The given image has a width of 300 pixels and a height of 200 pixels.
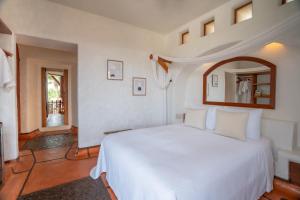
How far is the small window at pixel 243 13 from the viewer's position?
2486 millimetres

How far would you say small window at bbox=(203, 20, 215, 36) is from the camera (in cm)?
307

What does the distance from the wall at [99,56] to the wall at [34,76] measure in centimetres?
208

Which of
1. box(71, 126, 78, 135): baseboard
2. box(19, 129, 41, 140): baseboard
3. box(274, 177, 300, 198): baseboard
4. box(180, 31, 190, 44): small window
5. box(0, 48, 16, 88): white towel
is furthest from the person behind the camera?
box(71, 126, 78, 135): baseboard

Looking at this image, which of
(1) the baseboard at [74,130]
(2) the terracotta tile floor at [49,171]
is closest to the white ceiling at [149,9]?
(2) the terracotta tile floor at [49,171]

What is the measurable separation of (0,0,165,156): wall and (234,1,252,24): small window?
1.99 metres

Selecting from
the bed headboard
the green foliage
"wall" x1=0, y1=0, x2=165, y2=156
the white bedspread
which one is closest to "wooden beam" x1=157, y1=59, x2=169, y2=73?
"wall" x1=0, y1=0, x2=165, y2=156

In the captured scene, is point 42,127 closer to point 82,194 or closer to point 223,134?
point 82,194

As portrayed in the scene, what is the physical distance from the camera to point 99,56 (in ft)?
10.8

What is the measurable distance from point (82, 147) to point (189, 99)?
2841 mm

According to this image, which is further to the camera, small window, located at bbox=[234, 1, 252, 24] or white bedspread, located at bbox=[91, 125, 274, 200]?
small window, located at bbox=[234, 1, 252, 24]

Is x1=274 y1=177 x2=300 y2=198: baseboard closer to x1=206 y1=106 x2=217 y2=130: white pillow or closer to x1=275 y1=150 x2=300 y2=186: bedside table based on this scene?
x1=275 y1=150 x2=300 y2=186: bedside table

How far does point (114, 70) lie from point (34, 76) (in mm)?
3060

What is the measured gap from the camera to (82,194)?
73.7 inches

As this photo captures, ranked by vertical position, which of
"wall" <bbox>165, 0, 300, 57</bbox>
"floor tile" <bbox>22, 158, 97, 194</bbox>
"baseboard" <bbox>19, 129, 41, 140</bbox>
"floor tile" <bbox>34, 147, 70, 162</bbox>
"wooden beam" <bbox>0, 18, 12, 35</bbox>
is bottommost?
"floor tile" <bbox>22, 158, 97, 194</bbox>
